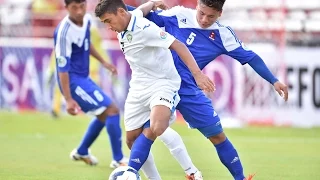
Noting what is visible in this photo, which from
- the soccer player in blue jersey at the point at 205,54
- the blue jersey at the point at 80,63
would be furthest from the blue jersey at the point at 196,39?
the blue jersey at the point at 80,63

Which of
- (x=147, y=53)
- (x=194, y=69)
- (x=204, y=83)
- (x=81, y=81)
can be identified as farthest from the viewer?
(x=81, y=81)

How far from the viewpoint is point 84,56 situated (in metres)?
12.4

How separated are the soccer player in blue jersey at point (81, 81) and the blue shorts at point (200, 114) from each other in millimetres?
2526

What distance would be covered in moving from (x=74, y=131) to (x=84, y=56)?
5585 mm

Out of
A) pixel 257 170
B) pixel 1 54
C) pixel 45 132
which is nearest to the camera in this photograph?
pixel 257 170

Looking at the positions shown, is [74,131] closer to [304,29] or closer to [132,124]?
[304,29]

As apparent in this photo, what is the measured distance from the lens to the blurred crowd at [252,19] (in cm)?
2028

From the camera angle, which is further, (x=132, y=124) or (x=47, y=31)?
(x=47, y=31)

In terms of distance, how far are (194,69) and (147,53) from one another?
68 cm

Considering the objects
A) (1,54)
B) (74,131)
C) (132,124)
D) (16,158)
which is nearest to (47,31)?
(1,54)

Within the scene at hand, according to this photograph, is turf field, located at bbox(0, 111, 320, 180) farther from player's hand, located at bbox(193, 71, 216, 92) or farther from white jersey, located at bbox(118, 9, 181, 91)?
player's hand, located at bbox(193, 71, 216, 92)

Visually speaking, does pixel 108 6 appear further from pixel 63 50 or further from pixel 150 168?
pixel 63 50

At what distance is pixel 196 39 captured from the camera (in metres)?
9.70

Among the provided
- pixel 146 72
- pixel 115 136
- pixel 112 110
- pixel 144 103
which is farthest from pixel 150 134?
pixel 112 110
